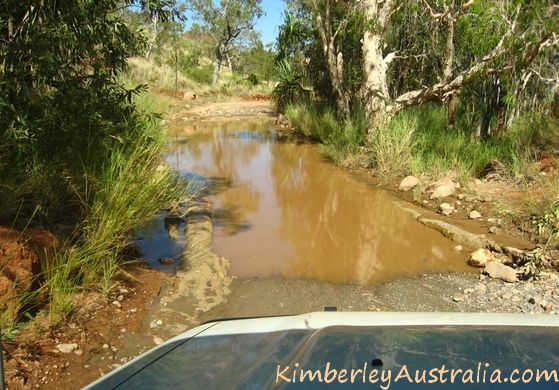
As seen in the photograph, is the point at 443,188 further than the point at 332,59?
No

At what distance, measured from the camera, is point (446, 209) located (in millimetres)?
7051

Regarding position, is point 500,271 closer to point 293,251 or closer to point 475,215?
point 475,215

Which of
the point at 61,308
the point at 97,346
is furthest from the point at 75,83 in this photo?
the point at 97,346

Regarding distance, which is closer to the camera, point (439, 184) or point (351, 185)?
point (439, 184)

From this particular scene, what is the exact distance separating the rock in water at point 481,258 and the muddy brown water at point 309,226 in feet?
0.35

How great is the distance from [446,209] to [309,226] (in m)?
2.05

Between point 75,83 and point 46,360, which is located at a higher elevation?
point 75,83

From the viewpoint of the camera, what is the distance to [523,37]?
6629mm

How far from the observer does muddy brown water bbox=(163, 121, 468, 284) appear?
5312mm

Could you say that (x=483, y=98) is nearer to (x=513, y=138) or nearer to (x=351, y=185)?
(x=513, y=138)

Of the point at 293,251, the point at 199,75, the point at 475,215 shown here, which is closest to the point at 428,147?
the point at 475,215

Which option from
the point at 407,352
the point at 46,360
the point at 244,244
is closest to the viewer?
the point at 407,352

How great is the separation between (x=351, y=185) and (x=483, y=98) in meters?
3.49

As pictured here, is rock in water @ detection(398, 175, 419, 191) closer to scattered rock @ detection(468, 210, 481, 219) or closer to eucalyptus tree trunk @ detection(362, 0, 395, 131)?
scattered rock @ detection(468, 210, 481, 219)
